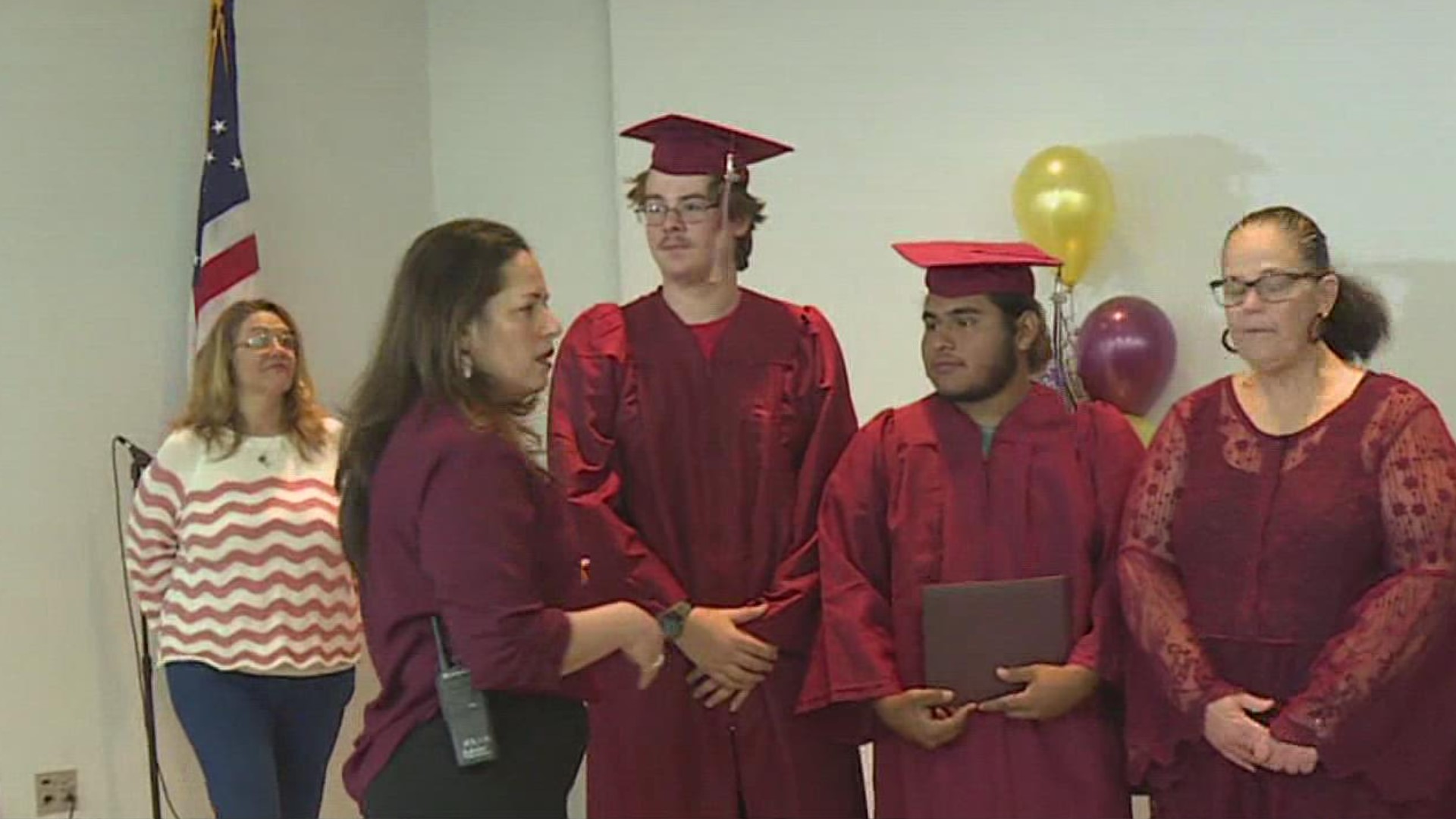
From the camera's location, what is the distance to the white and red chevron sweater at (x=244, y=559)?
12.7ft

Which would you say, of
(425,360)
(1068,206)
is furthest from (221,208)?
(425,360)

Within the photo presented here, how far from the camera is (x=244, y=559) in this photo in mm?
3879

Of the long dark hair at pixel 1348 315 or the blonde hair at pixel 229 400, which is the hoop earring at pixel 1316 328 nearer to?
the long dark hair at pixel 1348 315

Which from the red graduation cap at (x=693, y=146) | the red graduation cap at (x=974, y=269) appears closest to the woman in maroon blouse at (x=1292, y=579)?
the red graduation cap at (x=974, y=269)

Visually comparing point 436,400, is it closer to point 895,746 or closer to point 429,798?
point 429,798

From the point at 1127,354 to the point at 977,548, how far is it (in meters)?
1.18

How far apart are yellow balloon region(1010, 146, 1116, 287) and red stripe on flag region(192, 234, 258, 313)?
202 centimetres

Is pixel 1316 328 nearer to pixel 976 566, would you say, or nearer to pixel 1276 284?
pixel 1276 284

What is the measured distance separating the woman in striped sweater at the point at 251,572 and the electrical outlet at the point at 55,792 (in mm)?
636

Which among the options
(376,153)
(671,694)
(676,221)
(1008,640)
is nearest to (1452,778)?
(1008,640)

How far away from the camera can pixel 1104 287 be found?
4.36 m

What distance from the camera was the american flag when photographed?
4.62 metres

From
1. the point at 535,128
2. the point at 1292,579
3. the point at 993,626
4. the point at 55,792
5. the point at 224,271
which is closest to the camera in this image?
the point at 1292,579

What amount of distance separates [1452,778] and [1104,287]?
177cm
